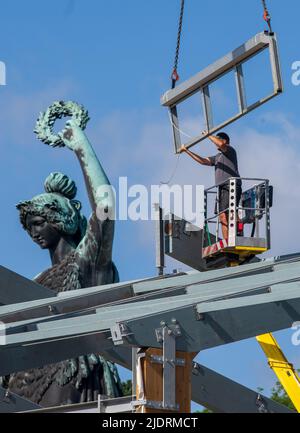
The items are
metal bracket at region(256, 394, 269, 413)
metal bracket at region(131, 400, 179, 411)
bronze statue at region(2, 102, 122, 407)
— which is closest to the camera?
metal bracket at region(131, 400, 179, 411)

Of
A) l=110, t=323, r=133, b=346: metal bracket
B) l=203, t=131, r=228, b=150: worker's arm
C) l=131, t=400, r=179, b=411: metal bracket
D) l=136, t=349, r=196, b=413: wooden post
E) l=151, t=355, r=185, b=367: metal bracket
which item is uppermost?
l=203, t=131, r=228, b=150: worker's arm

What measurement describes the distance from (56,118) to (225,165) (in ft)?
28.9

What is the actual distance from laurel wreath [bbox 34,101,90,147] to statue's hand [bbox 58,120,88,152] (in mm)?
132

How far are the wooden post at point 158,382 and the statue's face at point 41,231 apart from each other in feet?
49.8

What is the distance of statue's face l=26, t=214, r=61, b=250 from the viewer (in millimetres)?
31516

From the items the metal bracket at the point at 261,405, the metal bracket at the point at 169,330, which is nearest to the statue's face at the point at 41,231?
the metal bracket at the point at 261,405

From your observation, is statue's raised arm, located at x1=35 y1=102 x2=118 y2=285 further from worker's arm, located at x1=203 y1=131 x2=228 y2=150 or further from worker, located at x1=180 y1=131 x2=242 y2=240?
worker's arm, located at x1=203 y1=131 x2=228 y2=150

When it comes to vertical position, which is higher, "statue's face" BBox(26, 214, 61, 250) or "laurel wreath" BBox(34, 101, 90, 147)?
"laurel wreath" BBox(34, 101, 90, 147)

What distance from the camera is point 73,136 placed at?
1268 inches

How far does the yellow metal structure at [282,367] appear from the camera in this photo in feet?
99.7

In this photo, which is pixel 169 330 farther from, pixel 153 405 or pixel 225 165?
pixel 225 165
